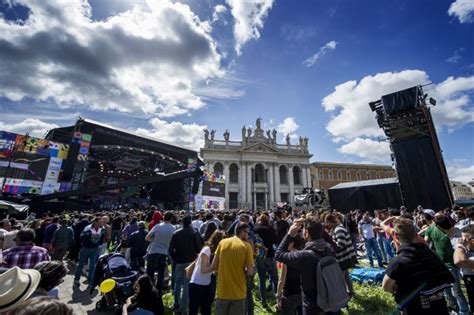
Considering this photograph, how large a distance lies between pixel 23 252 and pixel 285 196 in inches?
1795

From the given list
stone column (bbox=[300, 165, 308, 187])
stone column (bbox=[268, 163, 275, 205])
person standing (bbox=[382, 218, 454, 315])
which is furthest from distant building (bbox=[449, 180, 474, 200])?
person standing (bbox=[382, 218, 454, 315])

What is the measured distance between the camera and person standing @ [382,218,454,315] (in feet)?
7.07

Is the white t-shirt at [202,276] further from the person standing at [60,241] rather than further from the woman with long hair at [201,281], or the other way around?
the person standing at [60,241]

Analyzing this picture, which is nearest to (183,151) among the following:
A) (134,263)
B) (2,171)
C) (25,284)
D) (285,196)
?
(2,171)

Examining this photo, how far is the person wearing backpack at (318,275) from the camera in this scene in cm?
237

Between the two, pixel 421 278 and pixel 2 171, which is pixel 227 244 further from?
pixel 2 171

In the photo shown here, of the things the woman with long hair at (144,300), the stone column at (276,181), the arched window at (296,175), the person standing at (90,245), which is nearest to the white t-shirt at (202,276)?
the woman with long hair at (144,300)

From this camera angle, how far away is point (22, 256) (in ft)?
11.3

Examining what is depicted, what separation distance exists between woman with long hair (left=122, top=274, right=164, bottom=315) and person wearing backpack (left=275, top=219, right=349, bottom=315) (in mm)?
1649

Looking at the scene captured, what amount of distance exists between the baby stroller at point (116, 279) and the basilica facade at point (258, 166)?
1467 inches

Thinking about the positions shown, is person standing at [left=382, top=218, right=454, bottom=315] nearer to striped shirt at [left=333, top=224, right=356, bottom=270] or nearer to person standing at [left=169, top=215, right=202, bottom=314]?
striped shirt at [left=333, top=224, right=356, bottom=270]

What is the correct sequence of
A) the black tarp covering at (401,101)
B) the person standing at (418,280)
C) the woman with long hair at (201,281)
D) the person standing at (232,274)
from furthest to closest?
the black tarp covering at (401,101) < the woman with long hair at (201,281) < the person standing at (232,274) < the person standing at (418,280)

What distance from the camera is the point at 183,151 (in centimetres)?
2383

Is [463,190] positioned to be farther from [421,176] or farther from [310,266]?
[310,266]
